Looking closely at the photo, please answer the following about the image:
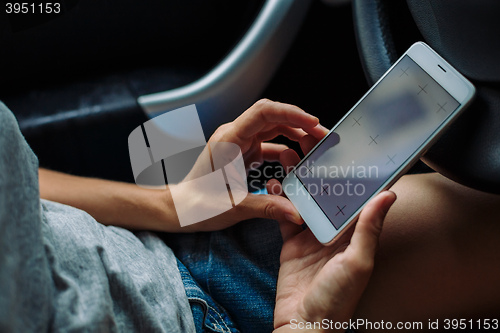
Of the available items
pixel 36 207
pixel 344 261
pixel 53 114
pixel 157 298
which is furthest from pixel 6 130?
pixel 53 114

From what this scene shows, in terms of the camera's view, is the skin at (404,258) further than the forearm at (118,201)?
No

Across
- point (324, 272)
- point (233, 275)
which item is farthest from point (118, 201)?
point (324, 272)

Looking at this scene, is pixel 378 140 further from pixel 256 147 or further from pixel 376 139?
pixel 256 147

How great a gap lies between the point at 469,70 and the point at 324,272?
25cm

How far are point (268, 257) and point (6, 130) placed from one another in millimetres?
321

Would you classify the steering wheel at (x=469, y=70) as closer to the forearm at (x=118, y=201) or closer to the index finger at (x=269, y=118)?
the index finger at (x=269, y=118)

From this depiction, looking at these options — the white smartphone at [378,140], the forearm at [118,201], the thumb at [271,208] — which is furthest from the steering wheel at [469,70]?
the forearm at [118,201]

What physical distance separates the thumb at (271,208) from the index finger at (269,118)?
0.08 meters

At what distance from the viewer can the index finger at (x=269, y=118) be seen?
490 millimetres

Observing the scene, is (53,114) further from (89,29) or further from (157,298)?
(157,298)

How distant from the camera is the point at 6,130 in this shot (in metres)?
0.34

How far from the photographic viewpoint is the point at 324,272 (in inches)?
16.7

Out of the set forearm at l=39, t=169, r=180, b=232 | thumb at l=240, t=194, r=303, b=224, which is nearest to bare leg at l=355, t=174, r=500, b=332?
thumb at l=240, t=194, r=303, b=224

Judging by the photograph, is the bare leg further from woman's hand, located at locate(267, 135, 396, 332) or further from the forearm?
the forearm
